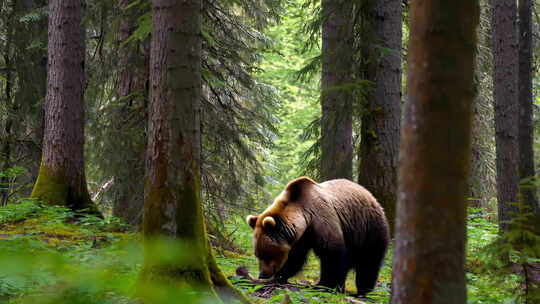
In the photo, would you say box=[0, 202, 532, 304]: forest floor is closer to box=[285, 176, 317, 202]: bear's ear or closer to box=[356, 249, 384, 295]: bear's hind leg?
box=[356, 249, 384, 295]: bear's hind leg

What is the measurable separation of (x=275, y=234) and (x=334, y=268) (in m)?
0.94

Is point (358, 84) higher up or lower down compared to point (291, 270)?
higher up

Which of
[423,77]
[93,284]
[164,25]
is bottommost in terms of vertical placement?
[93,284]

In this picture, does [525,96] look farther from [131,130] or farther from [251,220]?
[131,130]

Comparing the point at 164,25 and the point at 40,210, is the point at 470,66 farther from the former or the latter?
the point at 40,210

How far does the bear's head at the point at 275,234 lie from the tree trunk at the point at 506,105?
17.6 feet

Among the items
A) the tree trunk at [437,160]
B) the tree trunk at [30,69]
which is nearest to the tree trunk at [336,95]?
the tree trunk at [437,160]

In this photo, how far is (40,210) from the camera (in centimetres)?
941

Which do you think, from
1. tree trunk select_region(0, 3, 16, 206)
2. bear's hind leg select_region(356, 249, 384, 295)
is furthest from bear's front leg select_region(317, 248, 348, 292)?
tree trunk select_region(0, 3, 16, 206)

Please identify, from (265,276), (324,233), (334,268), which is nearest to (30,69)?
(265,276)

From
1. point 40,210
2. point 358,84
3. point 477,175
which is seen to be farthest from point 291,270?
point 477,175

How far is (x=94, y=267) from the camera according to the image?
9.09ft

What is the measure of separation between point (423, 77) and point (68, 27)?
9097 millimetres

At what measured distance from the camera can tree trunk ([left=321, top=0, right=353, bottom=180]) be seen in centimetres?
981
